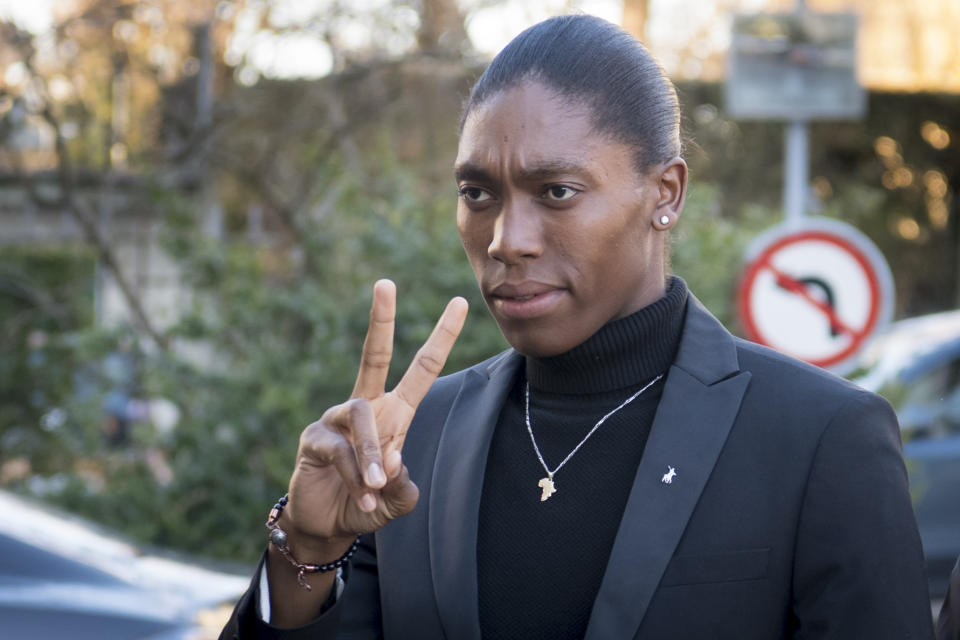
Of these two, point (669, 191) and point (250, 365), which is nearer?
point (669, 191)

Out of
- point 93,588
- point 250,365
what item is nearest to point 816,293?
point 250,365

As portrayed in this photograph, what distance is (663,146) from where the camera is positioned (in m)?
1.95

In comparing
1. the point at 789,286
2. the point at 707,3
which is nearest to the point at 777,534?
the point at 789,286

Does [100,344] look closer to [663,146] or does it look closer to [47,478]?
[47,478]

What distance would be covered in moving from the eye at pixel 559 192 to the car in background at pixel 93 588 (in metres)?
2.00

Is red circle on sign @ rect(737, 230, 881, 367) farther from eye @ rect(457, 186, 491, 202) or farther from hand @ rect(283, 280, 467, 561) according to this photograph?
hand @ rect(283, 280, 467, 561)

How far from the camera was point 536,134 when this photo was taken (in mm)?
1836

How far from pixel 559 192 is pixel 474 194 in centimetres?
14

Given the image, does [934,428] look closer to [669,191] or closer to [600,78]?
[669,191]

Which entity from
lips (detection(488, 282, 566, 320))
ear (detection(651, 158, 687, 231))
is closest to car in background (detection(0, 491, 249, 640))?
lips (detection(488, 282, 566, 320))

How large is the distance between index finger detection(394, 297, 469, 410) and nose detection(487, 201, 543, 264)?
110 mm

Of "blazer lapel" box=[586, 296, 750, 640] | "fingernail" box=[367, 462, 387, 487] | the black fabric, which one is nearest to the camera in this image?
"fingernail" box=[367, 462, 387, 487]

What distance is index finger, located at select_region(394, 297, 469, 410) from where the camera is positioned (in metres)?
1.75

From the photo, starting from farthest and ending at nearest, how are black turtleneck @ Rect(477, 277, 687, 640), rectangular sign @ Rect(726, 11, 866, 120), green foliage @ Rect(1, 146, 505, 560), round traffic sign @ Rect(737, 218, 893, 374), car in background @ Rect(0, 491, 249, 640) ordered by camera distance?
rectangular sign @ Rect(726, 11, 866, 120)
green foliage @ Rect(1, 146, 505, 560)
round traffic sign @ Rect(737, 218, 893, 374)
car in background @ Rect(0, 491, 249, 640)
black turtleneck @ Rect(477, 277, 687, 640)
